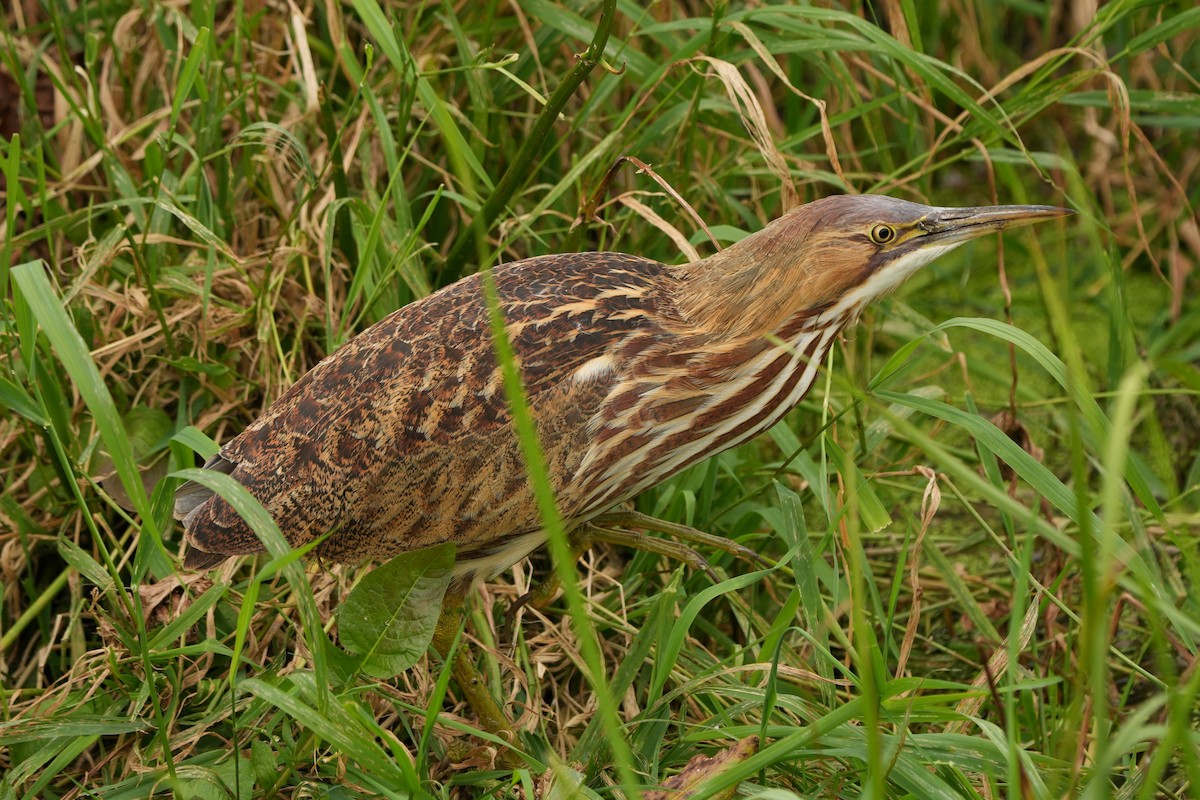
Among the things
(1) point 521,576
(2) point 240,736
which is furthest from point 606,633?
(2) point 240,736

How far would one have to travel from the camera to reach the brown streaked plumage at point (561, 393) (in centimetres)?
197

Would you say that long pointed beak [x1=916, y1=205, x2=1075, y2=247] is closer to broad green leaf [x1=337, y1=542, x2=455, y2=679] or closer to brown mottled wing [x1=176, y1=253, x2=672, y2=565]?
brown mottled wing [x1=176, y1=253, x2=672, y2=565]

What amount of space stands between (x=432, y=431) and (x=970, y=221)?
0.87m

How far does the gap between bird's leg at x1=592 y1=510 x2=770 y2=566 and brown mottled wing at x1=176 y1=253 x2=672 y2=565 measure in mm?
268

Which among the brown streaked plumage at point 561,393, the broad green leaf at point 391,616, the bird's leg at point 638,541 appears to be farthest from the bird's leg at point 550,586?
the broad green leaf at point 391,616

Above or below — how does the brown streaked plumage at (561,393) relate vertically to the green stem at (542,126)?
below

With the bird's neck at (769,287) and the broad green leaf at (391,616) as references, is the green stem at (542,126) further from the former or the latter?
the broad green leaf at (391,616)

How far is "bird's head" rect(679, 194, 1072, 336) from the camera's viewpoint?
199cm

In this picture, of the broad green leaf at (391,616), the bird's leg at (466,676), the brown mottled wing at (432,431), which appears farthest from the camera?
the bird's leg at (466,676)

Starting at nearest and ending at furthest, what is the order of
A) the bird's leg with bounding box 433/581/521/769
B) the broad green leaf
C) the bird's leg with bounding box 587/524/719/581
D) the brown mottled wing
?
1. the broad green leaf
2. the brown mottled wing
3. the bird's leg with bounding box 433/581/521/769
4. the bird's leg with bounding box 587/524/719/581

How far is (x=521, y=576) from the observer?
2393 millimetres

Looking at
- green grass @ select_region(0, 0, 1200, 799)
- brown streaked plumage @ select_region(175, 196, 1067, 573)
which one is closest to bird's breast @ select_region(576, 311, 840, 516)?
brown streaked plumage @ select_region(175, 196, 1067, 573)

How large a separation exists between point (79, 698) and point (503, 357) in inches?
53.2

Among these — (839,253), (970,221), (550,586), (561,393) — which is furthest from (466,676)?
(970,221)
